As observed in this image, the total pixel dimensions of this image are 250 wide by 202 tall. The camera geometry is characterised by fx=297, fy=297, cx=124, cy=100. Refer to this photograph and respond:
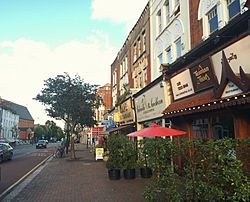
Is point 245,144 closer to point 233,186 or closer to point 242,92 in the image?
point 233,186

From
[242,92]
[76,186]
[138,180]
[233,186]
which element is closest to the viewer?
[233,186]

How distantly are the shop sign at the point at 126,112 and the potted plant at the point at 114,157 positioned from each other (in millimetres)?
9959

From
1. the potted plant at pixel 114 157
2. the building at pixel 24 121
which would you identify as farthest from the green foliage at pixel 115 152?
the building at pixel 24 121

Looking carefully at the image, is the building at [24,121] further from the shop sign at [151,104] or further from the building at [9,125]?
the shop sign at [151,104]

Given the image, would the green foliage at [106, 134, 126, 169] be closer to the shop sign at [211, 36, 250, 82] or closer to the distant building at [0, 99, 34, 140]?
the shop sign at [211, 36, 250, 82]

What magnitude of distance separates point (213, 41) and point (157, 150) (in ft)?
15.0

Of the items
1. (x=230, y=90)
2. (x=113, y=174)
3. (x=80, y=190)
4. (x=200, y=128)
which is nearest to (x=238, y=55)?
(x=230, y=90)

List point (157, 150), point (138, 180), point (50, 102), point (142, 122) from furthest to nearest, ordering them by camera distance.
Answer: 1. point (50, 102)
2. point (142, 122)
3. point (138, 180)
4. point (157, 150)

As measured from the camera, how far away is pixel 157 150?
785 centimetres

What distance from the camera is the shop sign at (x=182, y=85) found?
41.4 feet

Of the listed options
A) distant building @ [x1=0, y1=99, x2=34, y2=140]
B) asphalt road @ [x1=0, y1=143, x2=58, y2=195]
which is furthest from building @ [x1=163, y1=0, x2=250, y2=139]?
distant building @ [x1=0, y1=99, x2=34, y2=140]

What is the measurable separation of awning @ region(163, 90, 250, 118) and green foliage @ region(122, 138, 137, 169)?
2.30m

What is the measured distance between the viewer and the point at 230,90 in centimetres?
905

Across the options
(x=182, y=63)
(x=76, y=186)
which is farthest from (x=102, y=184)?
(x=182, y=63)
